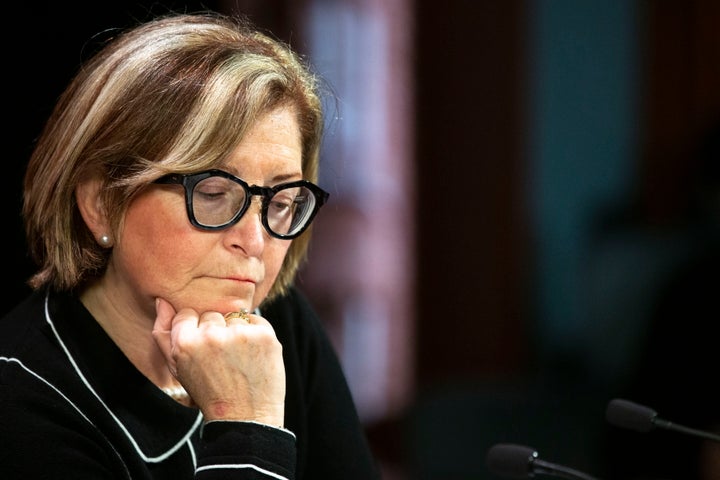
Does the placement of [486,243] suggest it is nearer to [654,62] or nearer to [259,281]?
[654,62]

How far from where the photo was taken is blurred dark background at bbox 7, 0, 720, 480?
4.04 meters

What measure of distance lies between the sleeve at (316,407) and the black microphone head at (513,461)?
1.15ft

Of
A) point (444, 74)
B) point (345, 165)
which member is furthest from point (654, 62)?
point (345, 165)

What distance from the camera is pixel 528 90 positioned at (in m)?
4.58

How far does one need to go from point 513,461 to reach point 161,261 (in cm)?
64

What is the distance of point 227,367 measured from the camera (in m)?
1.61

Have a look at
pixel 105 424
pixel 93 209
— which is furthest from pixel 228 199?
pixel 105 424

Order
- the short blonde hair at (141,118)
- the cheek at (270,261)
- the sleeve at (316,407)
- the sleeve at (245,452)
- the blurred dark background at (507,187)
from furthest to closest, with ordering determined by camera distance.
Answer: the blurred dark background at (507,187) → the sleeve at (316,407) → the cheek at (270,261) → the short blonde hair at (141,118) → the sleeve at (245,452)

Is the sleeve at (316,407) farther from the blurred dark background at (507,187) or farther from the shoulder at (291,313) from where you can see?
the blurred dark background at (507,187)

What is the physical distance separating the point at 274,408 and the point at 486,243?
3.18 m

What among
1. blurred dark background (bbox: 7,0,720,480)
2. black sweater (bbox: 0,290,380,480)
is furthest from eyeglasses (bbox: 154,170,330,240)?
blurred dark background (bbox: 7,0,720,480)

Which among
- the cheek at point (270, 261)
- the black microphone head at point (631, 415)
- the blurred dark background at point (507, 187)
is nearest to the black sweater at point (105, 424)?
the cheek at point (270, 261)

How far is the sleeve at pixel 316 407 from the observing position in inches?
76.9

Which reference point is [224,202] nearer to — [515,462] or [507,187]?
[515,462]
